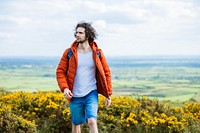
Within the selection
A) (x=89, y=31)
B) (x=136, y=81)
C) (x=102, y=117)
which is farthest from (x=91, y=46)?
(x=136, y=81)

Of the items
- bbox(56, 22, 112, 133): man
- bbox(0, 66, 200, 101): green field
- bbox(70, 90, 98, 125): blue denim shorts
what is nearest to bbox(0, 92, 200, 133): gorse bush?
bbox(70, 90, 98, 125): blue denim shorts

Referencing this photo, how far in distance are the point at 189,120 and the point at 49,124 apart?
10.1 ft

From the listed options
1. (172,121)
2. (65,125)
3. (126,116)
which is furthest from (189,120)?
(65,125)

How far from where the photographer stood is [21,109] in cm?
900

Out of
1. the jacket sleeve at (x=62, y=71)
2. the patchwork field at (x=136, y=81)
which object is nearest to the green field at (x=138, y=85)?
the patchwork field at (x=136, y=81)

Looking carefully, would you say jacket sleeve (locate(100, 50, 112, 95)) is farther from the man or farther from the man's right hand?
the man's right hand

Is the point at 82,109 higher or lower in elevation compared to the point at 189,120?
higher

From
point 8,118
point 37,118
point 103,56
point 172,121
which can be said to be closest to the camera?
point 103,56

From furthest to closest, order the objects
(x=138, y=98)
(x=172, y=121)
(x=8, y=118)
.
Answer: (x=138, y=98) → (x=172, y=121) → (x=8, y=118)

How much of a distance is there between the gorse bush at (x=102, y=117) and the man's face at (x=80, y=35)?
2310 millimetres

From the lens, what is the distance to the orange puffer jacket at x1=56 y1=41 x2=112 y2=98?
19.6 ft

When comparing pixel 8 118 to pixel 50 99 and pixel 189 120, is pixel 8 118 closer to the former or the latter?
pixel 50 99

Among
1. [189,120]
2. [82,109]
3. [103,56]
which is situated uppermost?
[103,56]

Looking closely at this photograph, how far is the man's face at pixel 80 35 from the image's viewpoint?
6043 mm
